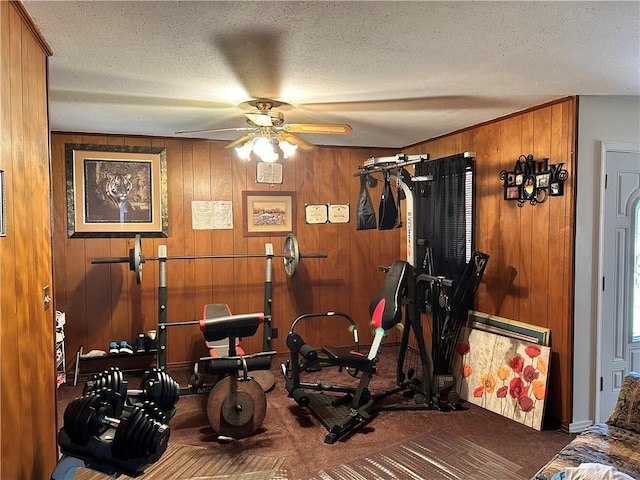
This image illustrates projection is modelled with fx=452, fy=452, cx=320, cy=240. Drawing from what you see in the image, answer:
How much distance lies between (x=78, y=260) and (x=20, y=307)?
2.75 metres

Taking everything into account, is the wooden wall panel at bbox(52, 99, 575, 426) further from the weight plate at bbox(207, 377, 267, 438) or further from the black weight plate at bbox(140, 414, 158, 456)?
the black weight plate at bbox(140, 414, 158, 456)

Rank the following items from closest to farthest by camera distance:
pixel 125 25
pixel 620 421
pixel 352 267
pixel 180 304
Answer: pixel 125 25, pixel 620 421, pixel 180 304, pixel 352 267

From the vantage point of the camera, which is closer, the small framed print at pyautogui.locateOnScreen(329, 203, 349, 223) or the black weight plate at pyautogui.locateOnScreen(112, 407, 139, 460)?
the black weight plate at pyautogui.locateOnScreen(112, 407, 139, 460)

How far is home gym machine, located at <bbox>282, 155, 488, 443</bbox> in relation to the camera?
3479 millimetres

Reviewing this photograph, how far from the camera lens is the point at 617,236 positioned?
329 cm

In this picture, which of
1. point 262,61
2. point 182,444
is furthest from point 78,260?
point 262,61

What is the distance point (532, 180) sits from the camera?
11.3 feet

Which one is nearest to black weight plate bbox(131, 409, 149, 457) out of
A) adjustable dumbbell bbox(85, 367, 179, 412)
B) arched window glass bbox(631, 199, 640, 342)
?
adjustable dumbbell bbox(85, 367, 179, 412)

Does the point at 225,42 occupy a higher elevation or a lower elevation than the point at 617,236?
higher

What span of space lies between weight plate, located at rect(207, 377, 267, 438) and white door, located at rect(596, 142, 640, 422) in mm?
2437

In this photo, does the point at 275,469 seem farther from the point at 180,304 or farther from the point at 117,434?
the point at 180,304

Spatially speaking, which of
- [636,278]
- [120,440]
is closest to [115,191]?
[120,440]

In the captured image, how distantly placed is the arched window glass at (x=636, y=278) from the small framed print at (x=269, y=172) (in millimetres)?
3269

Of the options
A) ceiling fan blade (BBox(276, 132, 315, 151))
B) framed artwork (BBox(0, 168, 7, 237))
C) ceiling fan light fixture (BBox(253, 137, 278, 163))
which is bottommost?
framed artwork (BBox(0, 168, 7, 237))
